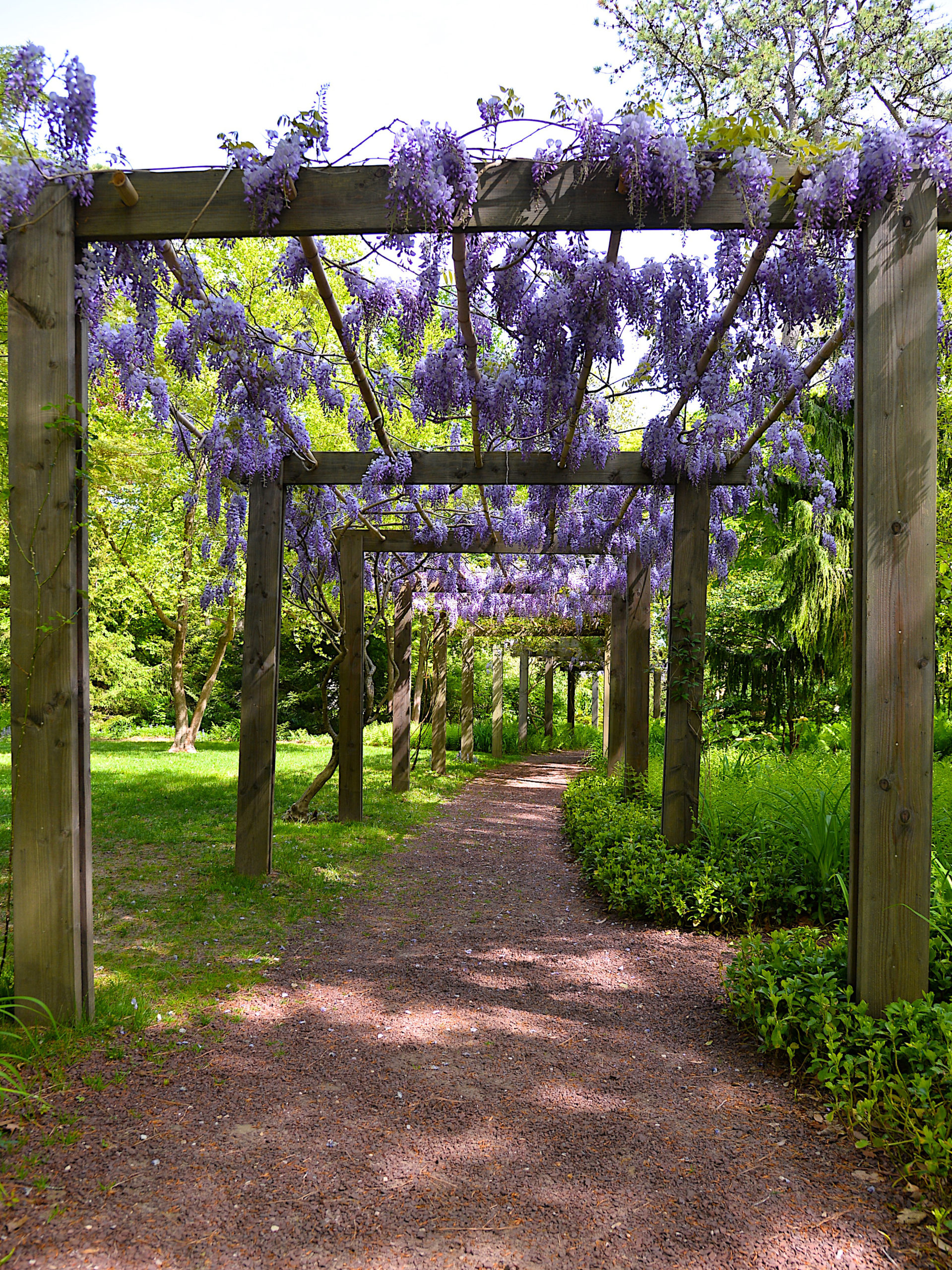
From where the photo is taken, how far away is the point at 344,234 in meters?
2.54

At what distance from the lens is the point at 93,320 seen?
111 inches

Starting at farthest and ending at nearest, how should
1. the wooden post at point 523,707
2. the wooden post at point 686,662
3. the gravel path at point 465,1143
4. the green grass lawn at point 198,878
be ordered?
1. the wooden post at point 523,707
2. the wooden post at point 686,662
3. the green grass lawn at point 198,878
4. the gravel path at point 465,1143

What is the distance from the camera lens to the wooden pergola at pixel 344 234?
2.43 m

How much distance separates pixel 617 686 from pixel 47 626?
7522 mm

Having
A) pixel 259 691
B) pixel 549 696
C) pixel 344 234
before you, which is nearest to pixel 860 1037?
pixel 344 234

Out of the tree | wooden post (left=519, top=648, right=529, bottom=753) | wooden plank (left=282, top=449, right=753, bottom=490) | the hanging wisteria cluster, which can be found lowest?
wooden post (left=519, top=648, right=529, bottom=753)

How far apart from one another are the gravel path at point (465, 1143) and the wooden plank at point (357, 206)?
279 cm

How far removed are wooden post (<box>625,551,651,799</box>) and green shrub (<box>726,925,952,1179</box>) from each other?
4171 millimetres

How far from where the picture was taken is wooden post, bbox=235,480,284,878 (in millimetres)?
4727

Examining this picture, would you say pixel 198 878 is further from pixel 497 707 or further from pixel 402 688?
pixel 497 707

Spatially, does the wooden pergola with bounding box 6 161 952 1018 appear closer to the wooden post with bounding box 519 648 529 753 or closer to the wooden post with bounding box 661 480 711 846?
the wooden post with bounding box 661 480 711 846

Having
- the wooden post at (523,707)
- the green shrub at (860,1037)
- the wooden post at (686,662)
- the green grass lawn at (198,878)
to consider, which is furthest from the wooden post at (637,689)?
the wooden post at (523,707)

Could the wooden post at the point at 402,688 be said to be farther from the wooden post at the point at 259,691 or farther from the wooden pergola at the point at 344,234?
the wooden pergola at the point at 344,234

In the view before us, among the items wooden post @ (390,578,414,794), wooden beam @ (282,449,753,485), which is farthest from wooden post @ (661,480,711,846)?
wooden post @ (390,578,414,794)
